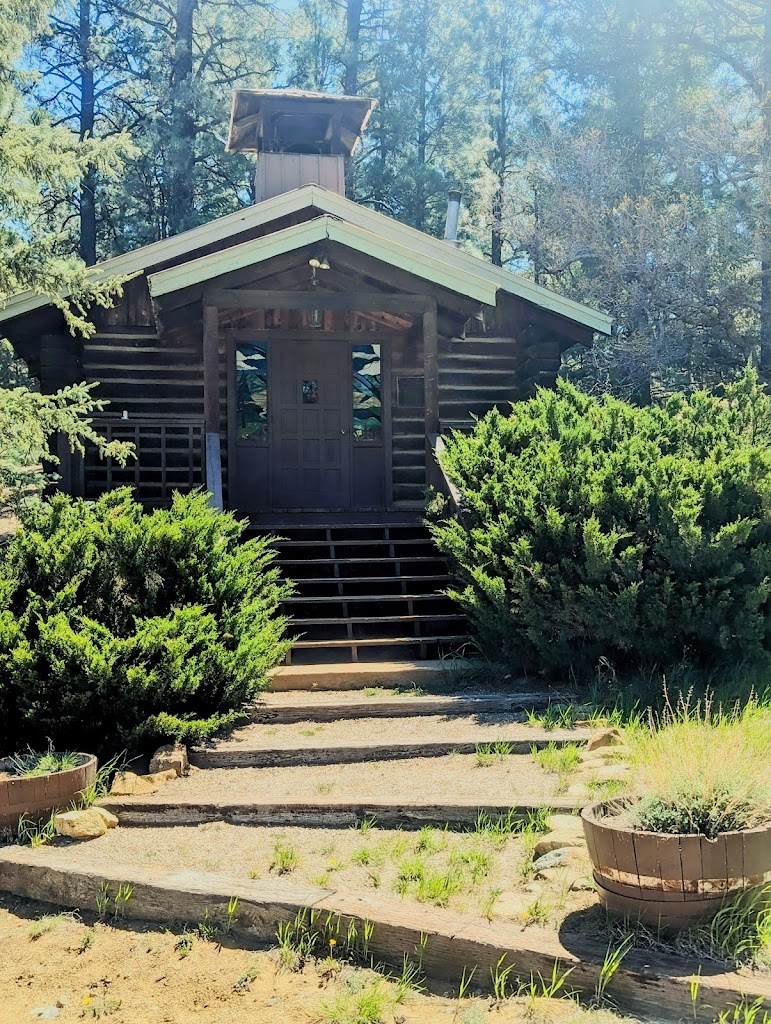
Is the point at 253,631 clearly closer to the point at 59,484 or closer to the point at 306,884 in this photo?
the point at 306,884

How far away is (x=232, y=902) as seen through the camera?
13.4 feet

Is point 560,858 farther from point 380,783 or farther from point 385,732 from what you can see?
point 385,732

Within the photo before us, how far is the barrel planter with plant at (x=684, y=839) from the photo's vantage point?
3480 mm

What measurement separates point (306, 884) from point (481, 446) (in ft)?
18.5

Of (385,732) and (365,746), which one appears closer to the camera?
(365,746)

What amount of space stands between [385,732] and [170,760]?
1.52 meters

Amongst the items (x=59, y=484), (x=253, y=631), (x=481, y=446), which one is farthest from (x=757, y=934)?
(x=59, y=484)

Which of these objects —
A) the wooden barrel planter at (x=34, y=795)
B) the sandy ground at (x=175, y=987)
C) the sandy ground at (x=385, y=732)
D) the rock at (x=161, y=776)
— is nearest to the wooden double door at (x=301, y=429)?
the sandy ground at (x=385, y=732)

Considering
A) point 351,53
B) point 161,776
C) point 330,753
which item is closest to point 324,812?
point 330,753

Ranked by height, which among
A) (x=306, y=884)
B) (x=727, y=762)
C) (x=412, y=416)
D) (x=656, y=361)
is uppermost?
(x=656, y=361)

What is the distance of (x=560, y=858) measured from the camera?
4.38m

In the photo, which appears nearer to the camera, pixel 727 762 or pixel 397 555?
pixel 727 762

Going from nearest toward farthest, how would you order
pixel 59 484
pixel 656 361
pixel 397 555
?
1. pixel 397 555
2. pixel 59 484
3. pixel 656 361

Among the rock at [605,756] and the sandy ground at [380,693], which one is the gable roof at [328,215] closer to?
the sandy ground at [380,693]
